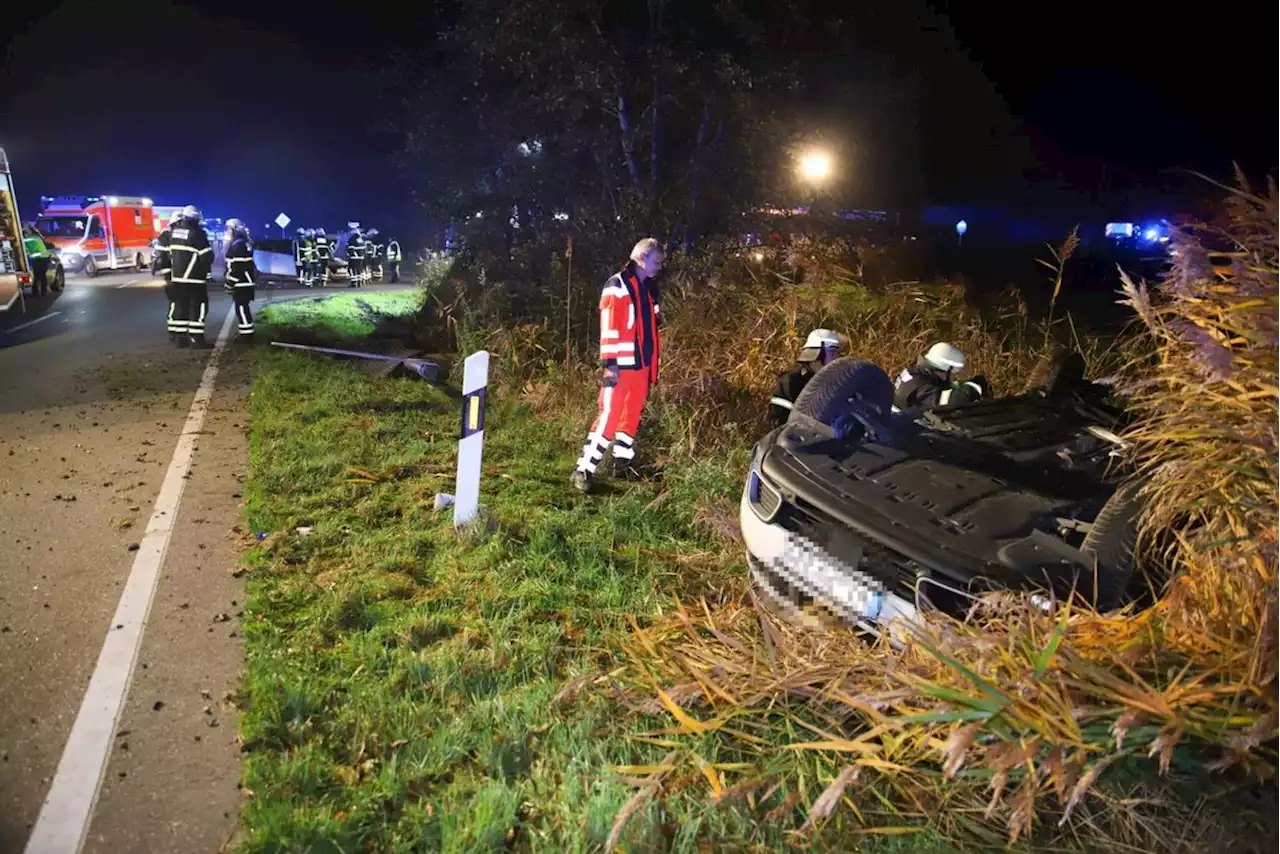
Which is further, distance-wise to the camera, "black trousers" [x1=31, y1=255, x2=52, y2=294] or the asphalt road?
"black trousers" [x1=31, y1=255, x2=52, y2=294]

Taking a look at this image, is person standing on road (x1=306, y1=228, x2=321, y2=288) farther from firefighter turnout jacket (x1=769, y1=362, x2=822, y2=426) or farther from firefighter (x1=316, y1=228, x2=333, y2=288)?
firefighter turnout jacket (x1=769, y1=362, x2=822, y2=426)

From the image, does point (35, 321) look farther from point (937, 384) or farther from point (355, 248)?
point (937, 384)

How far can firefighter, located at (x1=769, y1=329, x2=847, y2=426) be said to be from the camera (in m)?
5.36

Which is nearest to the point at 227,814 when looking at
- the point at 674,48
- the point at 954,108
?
the point at 674,48

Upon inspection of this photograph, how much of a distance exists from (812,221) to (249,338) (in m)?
7.83

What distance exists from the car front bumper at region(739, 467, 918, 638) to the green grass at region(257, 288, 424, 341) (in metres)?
9.71

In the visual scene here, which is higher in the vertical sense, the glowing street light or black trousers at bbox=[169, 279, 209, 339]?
the glowing street light

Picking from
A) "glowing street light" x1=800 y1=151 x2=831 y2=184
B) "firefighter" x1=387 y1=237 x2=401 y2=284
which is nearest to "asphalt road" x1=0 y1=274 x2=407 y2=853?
"glowing street light" x1=800 y1=151 x2=831 y2=184

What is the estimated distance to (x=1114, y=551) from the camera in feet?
8.82

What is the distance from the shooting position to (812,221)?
11.0 meters

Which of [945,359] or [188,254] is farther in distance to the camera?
[188,254]

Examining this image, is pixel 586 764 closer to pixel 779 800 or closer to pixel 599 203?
pixel 779 800

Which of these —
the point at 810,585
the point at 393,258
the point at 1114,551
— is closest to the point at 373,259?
the point at 393,258

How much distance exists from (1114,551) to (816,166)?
359 inches
